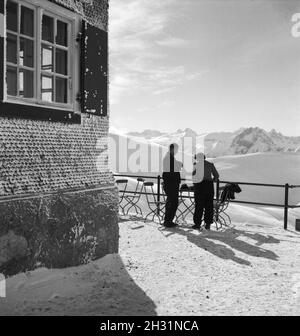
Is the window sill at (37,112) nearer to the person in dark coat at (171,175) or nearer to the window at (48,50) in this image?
the window at (48,50)

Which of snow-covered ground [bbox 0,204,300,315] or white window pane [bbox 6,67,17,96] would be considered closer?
snow-covered ground [bbox 0,204,300,315]

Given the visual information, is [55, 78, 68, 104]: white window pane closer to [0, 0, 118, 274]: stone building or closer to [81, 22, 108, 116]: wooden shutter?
[0, 0, 118, 274]: stone building

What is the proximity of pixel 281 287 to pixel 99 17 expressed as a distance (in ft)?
Result: 16.2

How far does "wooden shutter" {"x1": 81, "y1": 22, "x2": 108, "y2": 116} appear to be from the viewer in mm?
6605

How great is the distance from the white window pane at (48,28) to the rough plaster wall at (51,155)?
1.33 meters

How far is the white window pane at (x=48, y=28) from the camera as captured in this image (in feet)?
20.4

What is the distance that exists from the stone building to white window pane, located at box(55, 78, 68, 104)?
0.05ft

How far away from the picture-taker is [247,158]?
83438mm

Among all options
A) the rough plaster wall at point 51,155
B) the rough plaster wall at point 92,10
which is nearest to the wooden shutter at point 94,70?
the rough plaster wall at point 92,10

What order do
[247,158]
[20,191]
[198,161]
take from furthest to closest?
1. [247,158]
2. [198,161]
3. [20,191]

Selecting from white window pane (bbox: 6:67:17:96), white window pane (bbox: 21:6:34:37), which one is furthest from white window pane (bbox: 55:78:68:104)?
white window pane (bbox: 6:67:17:96)

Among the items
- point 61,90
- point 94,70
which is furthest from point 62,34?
point 61,90
